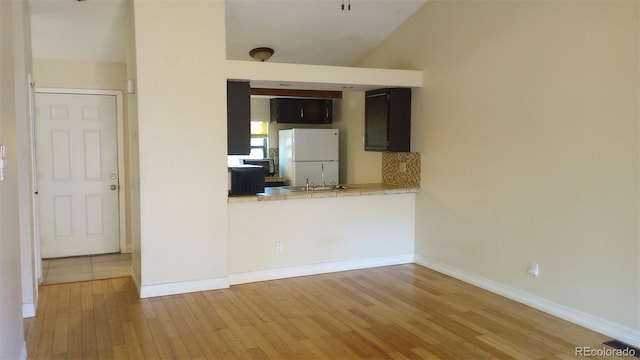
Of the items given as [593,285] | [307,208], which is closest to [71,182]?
[307,208]

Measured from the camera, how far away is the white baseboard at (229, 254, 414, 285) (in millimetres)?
4957

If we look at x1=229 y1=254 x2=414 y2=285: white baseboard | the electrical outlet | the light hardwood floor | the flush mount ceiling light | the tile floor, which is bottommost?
the light hardwood floor

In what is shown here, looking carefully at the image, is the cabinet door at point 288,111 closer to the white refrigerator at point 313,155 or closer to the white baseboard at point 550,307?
the white refrigerator at point 313,155

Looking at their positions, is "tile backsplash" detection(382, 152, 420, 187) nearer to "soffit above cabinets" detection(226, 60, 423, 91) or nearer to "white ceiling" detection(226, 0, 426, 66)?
"soffit above cabinets" detection(226, 60, 423, 91)

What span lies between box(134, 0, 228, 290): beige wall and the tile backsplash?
222 cm

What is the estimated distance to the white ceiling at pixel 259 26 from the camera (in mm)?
4812

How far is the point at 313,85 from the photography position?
17.3 ft

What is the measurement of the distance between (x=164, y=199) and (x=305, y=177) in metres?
3.17

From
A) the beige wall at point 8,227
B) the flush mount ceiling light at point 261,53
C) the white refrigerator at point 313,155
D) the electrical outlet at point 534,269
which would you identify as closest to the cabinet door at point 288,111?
the white refrigerator at point 313,155

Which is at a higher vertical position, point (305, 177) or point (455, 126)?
point (455, 126)

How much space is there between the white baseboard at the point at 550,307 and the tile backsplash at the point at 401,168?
1.00 metres

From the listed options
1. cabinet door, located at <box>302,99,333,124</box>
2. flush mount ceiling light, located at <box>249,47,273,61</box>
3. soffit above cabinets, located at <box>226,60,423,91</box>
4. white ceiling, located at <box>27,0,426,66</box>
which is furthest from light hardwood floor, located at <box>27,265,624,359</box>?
cabinet door, located at <box>302,99,333,124</box>

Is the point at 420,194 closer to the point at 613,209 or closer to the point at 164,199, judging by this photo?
the point at 613,209

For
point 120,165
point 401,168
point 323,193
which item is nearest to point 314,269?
point 323,193
